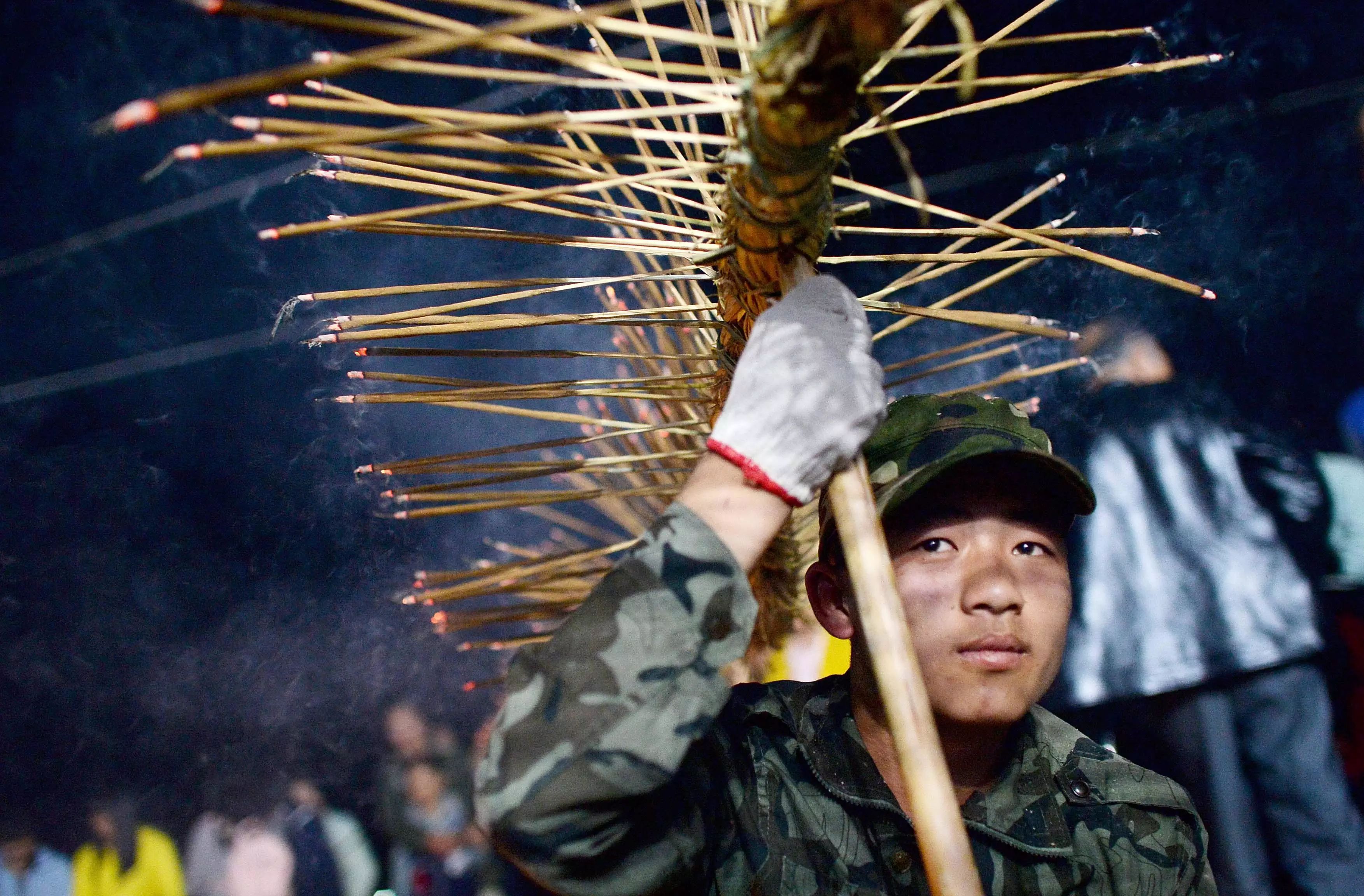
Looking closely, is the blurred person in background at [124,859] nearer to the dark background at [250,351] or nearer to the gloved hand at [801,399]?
the dark background at [250,351]

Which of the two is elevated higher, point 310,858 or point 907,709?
point 907,709

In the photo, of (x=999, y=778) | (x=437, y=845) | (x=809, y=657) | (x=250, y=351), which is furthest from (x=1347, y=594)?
(x=250, y=351)

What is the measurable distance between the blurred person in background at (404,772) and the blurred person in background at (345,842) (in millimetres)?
70

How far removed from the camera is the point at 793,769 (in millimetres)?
1337

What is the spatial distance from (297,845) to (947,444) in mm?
2194

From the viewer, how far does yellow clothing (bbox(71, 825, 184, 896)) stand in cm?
243

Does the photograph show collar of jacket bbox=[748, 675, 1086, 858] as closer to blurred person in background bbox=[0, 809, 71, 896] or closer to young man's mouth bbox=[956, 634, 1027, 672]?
young man's mouth bbox=[956, 634, 1027, 672]

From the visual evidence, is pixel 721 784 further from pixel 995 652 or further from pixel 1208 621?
pixel 1208 621

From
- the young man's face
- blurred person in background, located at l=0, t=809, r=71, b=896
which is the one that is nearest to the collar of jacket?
the young man's face

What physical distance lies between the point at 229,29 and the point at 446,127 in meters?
2.13

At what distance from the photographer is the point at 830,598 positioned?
4.70 feet

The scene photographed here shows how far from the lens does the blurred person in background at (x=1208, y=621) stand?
226 cm

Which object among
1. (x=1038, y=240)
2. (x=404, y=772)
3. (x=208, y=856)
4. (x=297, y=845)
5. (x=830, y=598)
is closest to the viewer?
(x=1038, y=240)

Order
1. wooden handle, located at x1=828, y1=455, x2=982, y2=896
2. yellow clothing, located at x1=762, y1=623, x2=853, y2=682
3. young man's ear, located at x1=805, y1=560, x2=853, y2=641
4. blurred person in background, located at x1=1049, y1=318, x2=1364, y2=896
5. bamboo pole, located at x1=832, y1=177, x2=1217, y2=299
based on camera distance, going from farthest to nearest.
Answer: yellow clothing, located at x1=762, y1=623, x2=853, y2=682 < blurred person in background, located at x1=1049, y1=318, x2=1364, y2=896 < young man's ear, located at x1=805, y1=560, x2=853, y2=641 < bamboo pole, located at x1=832, y1=177, x2=1217, y2=299 < wooden handle, located at x1=828, y1=455, x2=982, y2=896
